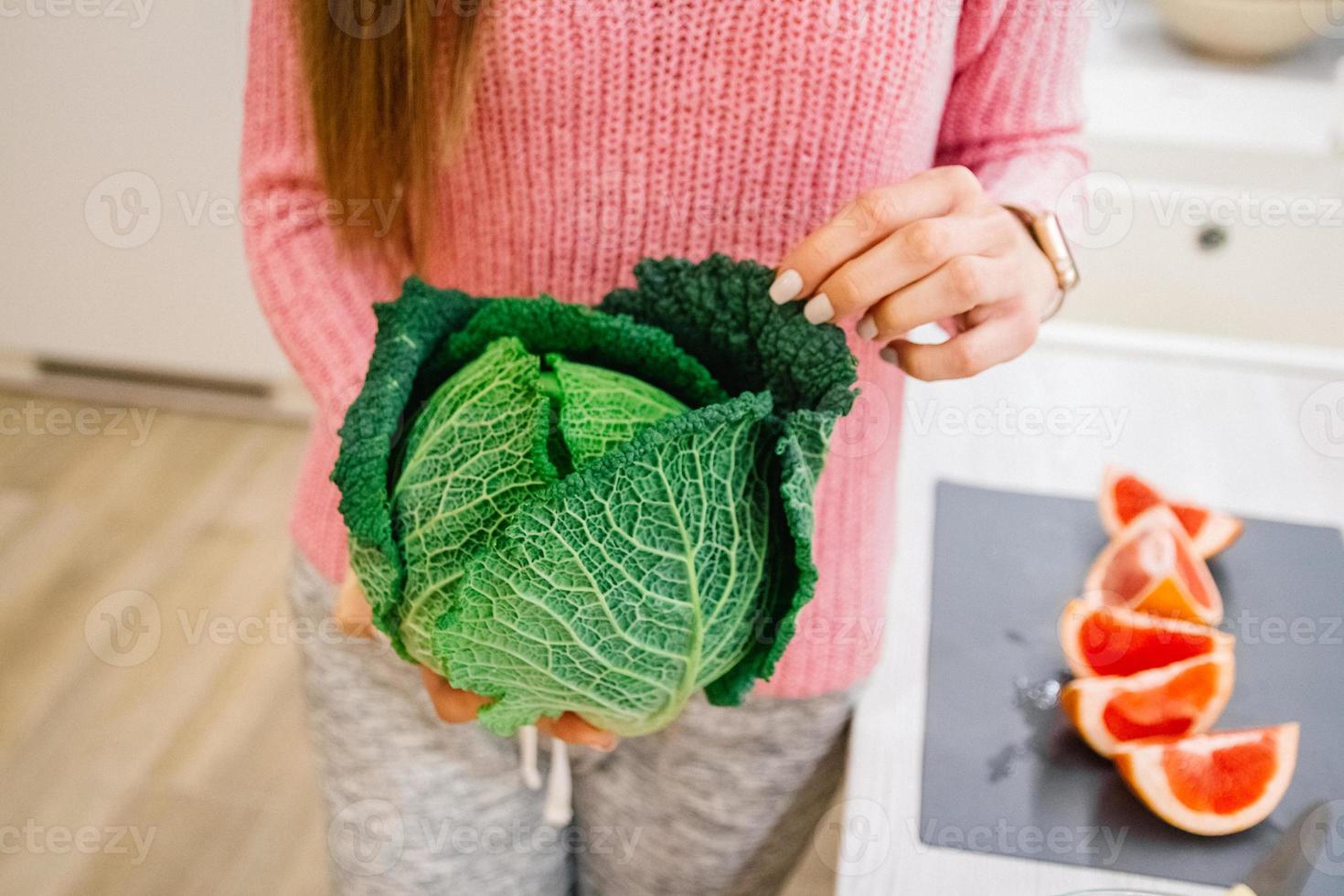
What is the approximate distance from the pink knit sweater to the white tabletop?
81 millimetres

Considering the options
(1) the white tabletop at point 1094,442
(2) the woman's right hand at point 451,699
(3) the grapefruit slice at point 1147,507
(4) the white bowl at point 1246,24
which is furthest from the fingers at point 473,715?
(4) the white bowl at point 1246,24

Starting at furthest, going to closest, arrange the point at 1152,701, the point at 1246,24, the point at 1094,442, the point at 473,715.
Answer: the point at 1246,24 → the point at 1094,442 → the point at 1152,701 → the point at 473,715

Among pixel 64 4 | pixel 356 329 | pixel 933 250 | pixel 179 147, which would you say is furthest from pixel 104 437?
pixel 933 250

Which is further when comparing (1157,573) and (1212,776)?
(1157,573)

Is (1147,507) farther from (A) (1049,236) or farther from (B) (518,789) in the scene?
(B) (518,789)

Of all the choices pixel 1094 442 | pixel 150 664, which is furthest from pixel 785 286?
pixel 150 664

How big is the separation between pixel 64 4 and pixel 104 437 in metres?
0.87

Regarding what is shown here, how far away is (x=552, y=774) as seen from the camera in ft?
3.02

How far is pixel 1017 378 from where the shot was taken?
1.23 metres

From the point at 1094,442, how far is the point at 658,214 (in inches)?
25.2

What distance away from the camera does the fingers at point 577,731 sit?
717 millimetres

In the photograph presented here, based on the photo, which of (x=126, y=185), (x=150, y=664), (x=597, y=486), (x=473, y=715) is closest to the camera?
(x=597, y=486)

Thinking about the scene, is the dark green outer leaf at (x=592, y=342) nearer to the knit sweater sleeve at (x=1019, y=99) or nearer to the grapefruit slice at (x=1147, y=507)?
the knit sweater sleeve at (x=1019, y=99)

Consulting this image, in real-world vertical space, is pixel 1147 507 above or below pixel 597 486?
below
